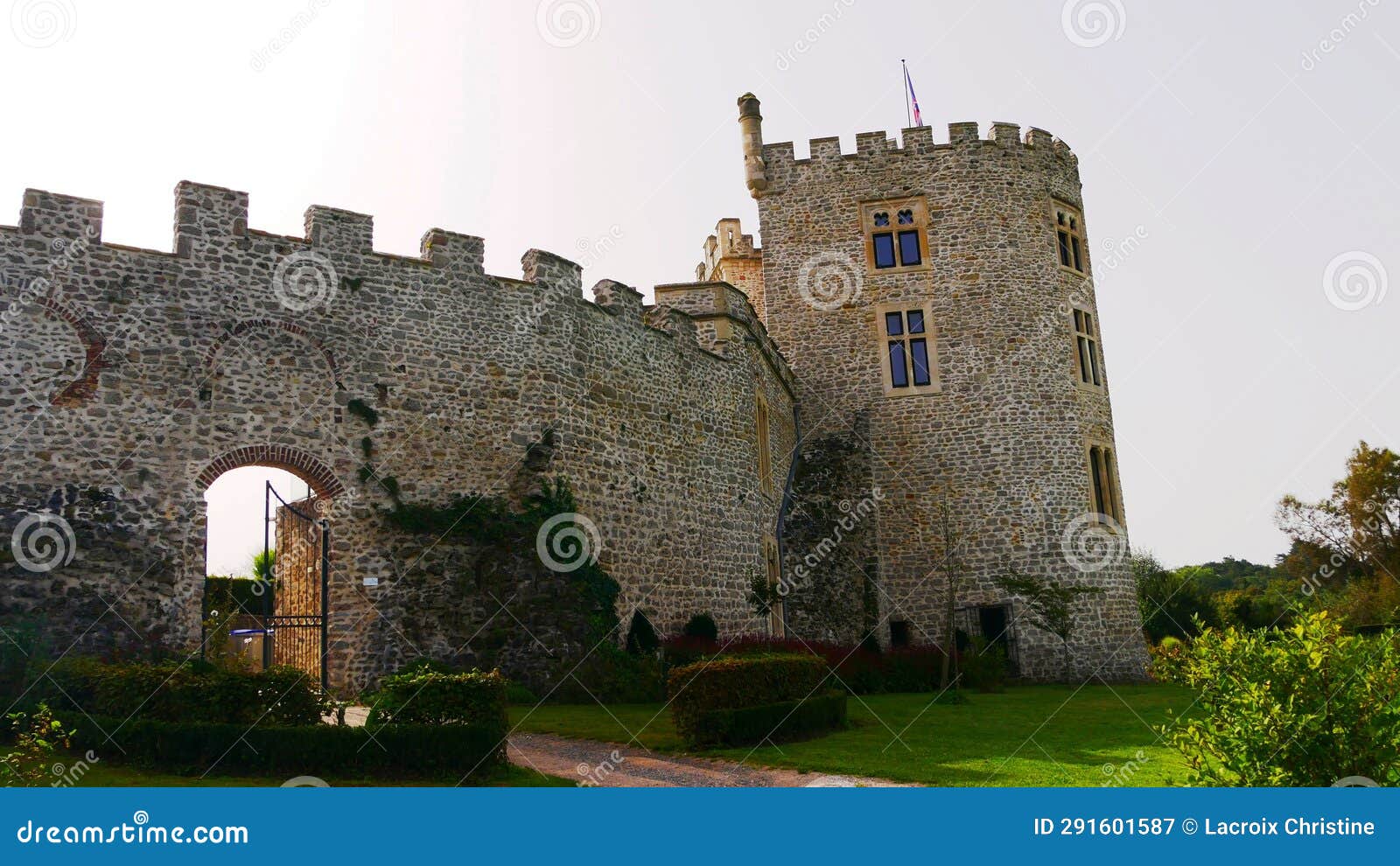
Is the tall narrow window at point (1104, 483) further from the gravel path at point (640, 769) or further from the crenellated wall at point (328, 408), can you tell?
the gravel path at point (640, 769)

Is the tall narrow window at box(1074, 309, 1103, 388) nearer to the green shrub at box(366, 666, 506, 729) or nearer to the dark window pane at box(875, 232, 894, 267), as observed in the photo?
the dark window pane at box(875, 232, 894, 267)

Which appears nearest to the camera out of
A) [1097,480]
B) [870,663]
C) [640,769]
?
[640,769]

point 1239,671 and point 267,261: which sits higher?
point 267,261

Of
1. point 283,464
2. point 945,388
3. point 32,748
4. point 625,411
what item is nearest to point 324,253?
point 283,464

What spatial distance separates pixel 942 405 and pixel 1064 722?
13.5 meters

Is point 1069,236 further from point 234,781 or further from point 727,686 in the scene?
point 234,781

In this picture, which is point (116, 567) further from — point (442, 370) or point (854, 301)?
point (854, 301)

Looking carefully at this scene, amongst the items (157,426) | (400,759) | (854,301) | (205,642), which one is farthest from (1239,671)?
(854,301)

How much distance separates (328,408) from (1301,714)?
13.4m

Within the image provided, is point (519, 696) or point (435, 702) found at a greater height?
point (435, 702)

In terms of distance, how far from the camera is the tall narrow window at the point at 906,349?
28.9 meters

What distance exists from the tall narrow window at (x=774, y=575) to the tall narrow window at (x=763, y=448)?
4.32 ft

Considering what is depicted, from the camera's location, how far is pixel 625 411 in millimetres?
20250

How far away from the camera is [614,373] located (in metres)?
20.2
